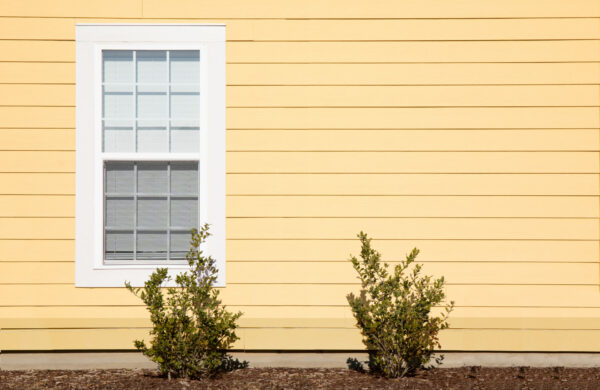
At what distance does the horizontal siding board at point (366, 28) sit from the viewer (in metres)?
5.59

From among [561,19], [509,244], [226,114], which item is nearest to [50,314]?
[226,114]

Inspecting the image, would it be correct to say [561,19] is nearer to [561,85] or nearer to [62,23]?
[561,85]

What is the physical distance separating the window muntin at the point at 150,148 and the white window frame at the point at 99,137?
0.08 metres

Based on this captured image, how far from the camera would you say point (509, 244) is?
558cm

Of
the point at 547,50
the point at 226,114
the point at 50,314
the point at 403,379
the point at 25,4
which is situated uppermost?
the point at 25,4

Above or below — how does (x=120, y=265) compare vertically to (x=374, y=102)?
below

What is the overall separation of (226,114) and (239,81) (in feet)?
0.94

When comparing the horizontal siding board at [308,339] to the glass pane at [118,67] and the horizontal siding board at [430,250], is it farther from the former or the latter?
the glass pane at [118,67]

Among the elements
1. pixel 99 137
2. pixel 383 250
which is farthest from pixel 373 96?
pixel 99 137

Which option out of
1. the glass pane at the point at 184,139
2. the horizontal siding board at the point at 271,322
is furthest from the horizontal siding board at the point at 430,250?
the glass pane at the point at 184,139

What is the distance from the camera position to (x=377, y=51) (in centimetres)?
561

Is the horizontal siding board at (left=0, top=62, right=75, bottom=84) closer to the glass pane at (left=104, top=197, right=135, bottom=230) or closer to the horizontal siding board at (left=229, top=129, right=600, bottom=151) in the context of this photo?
the glass pane at (left=104, top=197, right=135, bottom=230)

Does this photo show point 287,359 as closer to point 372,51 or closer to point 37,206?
point 37,206

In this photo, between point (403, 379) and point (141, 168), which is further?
point (141, 168)
